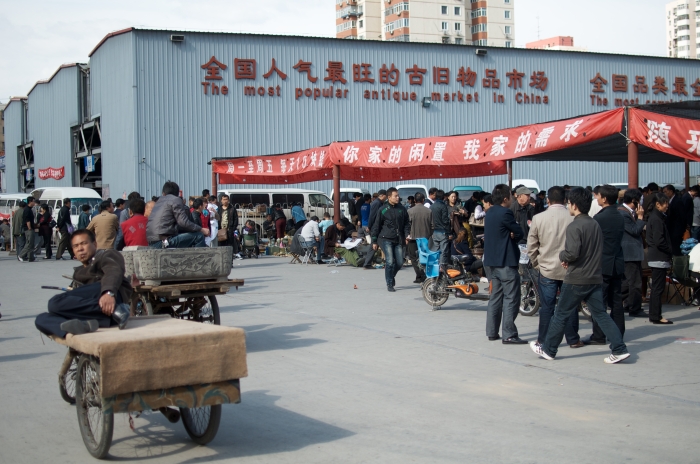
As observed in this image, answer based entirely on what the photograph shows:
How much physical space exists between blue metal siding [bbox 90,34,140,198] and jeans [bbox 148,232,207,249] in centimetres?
2410

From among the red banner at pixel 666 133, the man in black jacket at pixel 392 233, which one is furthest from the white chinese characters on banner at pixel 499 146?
the red banner at pixel 666 133

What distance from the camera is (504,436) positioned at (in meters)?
5.59

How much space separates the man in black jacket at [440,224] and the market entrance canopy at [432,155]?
1.29 m

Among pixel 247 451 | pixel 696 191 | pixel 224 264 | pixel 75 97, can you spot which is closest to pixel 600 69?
pixel 696 191

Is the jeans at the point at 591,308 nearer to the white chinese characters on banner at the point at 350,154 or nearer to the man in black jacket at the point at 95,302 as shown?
the man in black jacket at the point at 95,302

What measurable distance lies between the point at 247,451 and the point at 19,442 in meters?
1.69

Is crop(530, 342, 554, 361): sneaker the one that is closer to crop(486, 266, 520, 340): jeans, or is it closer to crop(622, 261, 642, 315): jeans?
crop(486, 266, 520, 340): jeans

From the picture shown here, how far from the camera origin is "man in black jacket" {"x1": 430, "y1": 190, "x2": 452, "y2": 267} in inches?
604

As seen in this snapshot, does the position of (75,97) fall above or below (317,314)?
above

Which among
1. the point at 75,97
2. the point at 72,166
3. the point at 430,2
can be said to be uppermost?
the point at 430,2

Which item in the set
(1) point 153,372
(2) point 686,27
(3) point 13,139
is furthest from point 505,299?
(2) point 686,27

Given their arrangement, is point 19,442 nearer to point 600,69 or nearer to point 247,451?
point 247,451

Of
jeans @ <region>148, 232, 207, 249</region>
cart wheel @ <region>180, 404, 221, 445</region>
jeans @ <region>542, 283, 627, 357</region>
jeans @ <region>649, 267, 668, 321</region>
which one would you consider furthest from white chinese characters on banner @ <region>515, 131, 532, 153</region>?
cart wheel @ <region>180, 404, 221, 445</region>

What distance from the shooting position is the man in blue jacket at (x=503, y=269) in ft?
30.1
